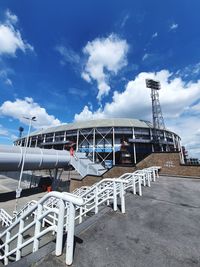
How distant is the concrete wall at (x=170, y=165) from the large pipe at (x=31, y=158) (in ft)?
34.8

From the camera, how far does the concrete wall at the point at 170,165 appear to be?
11625mm

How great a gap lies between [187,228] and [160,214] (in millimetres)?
856

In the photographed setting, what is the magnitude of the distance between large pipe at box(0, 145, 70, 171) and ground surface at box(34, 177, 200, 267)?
13635mm

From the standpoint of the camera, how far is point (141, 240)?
3.01 metres

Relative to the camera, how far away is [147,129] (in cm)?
4159

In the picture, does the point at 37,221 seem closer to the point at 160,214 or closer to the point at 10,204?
the point at 160,214

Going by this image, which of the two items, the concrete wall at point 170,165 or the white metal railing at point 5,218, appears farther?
the concrete wall at point 170,165

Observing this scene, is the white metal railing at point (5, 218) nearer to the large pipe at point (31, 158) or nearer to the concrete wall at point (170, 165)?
the large pipe at point (31, 158)

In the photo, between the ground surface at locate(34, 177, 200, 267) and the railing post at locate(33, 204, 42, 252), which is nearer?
the ground surface at locate(34, 177, 200, 267)

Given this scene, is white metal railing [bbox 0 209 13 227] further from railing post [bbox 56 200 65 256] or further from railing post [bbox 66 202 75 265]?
railing post [bbox 66 202 75 265]

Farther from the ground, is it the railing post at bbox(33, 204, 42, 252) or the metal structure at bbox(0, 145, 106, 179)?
the metal structure at bbox(0, 145, 106, 179)

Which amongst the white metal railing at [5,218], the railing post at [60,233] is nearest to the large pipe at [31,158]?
the white metal railing at [5,218]

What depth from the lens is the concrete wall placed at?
1162 cm

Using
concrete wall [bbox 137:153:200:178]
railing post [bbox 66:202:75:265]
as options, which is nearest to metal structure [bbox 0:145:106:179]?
concrete wall [bbox 137:153:200:178]
